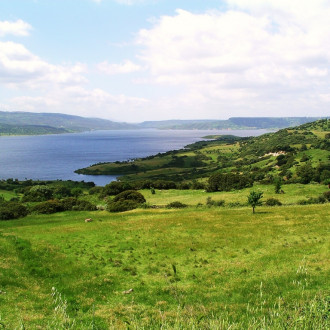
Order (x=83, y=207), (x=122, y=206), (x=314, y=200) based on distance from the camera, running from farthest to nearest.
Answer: (x=83, y=207) < (x=122, y=206) < (x=314, y=200)

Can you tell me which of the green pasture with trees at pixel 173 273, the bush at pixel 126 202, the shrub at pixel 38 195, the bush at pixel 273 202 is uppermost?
the green pasture with trees at pixel 173 273

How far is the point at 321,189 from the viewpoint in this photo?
6338 cm

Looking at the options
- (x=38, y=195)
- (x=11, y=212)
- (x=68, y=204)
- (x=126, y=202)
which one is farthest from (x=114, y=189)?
(x=11, y=212)

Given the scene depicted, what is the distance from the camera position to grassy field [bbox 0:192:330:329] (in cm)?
1267

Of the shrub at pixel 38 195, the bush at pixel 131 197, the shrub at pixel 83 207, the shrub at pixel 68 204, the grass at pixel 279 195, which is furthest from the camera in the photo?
the shrub at pixel 38 195

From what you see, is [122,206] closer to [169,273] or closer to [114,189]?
[114,189]

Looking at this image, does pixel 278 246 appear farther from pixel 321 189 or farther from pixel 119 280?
pixel 321 189

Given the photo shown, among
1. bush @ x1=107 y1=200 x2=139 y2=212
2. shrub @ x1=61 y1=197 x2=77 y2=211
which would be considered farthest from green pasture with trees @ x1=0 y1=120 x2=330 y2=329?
bush @ x1=107 y1=200 x2=139 y2=212

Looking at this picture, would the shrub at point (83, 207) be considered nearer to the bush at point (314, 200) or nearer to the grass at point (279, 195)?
the grass at point (279, 195)

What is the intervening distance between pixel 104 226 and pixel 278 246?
23.5 m

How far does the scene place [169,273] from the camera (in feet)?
71.1

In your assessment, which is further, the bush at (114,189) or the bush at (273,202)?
the bush at (114,189)

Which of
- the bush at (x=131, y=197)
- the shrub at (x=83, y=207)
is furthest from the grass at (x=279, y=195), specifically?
the shrub at (x=83, y=207)

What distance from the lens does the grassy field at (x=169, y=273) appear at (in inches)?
499
